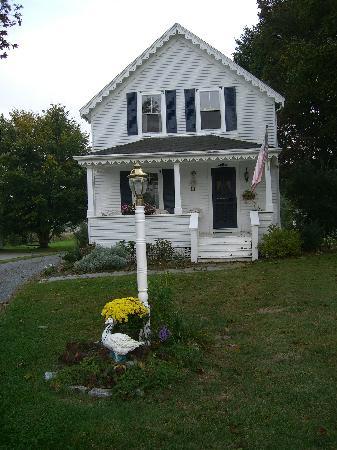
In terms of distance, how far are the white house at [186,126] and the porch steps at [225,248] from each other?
1300 millimetres

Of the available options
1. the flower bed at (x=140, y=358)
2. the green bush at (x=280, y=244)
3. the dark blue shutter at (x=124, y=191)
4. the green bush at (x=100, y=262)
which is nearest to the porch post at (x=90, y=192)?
the dark blue shutter at (x=124, y=191)

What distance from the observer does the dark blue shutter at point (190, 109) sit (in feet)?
61.3

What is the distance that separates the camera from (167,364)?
6262 millimetres

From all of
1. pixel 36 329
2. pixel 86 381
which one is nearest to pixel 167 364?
pixel 86 381

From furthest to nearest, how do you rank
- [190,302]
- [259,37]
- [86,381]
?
[259,37] < [190,302] < [86,381]

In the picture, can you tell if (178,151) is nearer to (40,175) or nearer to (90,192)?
(90,192)

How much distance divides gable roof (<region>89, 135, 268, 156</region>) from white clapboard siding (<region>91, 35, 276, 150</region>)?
61 centimetres

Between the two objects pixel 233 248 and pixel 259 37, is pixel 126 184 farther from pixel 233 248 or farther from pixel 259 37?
pixel 259 37

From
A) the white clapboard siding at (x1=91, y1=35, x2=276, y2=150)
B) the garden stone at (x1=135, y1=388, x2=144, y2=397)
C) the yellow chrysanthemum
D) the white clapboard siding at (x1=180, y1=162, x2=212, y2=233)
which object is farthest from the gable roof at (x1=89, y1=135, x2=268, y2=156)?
the garden stone at (x1=135, y1=388, x2=144, y2=397)

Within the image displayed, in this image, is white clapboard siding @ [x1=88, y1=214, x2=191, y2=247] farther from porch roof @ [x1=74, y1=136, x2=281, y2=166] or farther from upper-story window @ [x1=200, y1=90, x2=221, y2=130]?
upper-story window @ [x1=200, y1=90, x2=221, y2=130]

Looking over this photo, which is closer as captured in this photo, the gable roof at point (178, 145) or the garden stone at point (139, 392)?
the garden stone at point (139, 392)

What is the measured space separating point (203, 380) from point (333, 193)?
14.6 meters

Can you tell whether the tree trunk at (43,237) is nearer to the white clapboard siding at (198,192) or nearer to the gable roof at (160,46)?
the gable roof at (160,46)

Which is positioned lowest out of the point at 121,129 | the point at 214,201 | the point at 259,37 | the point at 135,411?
the point at 135,411
